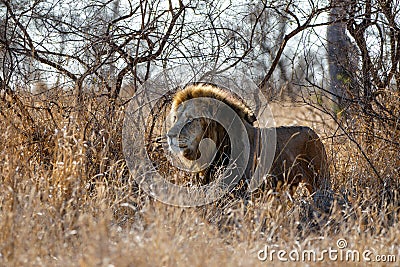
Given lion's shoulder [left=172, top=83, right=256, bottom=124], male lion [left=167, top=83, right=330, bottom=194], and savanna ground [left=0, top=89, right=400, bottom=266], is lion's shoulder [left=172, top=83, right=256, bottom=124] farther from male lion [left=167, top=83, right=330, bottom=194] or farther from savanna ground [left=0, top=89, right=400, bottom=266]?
savanna ground [left=0, top=89, right=400, bottom=266]

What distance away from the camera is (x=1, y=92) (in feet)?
21.1

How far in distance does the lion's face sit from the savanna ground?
56 cm

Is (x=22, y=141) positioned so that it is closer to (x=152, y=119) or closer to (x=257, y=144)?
(x=152, y=119)

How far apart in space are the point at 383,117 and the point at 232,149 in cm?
172

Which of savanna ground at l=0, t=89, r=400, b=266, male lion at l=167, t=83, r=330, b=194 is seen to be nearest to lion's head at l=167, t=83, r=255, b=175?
male lion at l=167, t=83, r=330, b=194

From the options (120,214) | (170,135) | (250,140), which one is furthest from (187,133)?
(120,214)

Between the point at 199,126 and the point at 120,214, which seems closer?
the point at 120,214

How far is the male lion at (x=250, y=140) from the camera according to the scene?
5656 mm

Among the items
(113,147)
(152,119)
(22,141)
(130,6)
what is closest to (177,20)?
(130,6)

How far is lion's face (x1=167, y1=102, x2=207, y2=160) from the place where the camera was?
18.2 feet

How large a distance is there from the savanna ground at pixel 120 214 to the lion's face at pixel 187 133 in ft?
1.85

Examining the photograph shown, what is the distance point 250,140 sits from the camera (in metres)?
5.95

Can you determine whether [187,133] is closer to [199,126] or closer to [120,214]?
[199,126]

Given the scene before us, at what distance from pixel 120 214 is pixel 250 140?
1.61m
